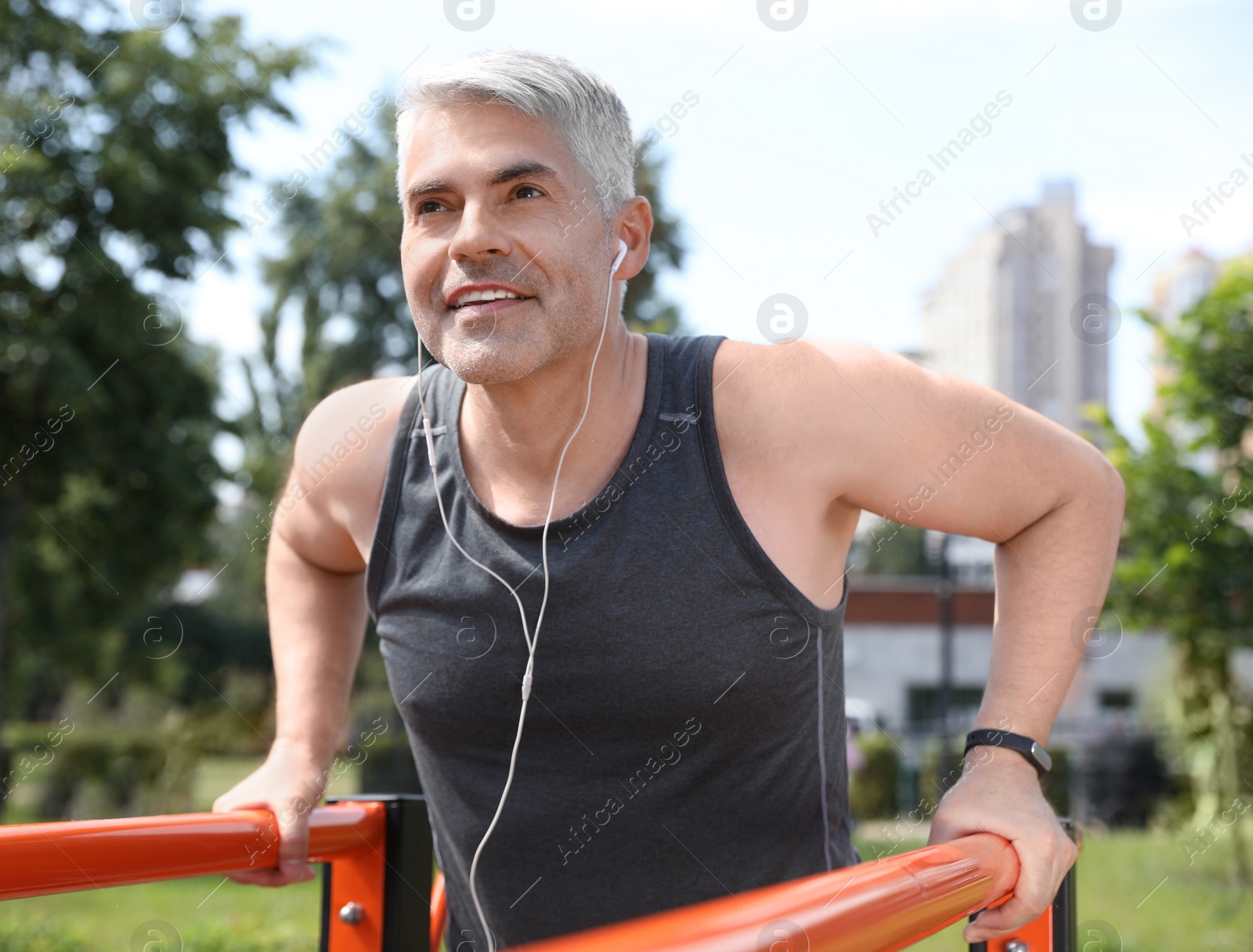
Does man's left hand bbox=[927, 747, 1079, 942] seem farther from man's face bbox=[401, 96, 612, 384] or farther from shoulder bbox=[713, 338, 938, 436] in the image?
man's face bbox=[401, 96, 612, 384]

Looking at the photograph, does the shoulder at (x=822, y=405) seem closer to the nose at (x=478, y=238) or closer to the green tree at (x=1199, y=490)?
the nose at (x=478, y=238)

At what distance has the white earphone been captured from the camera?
5.19 ft

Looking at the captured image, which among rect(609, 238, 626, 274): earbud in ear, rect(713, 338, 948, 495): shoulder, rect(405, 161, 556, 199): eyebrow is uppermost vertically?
rect(405, 161, 556, 199): eyebrow

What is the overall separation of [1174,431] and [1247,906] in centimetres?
293

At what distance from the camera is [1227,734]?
8.08 meters

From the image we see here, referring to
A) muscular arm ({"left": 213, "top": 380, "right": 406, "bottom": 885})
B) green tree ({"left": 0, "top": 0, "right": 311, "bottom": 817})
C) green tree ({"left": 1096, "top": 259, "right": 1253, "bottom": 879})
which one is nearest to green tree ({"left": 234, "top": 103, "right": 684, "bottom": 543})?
green tree ({"left": 0, "top": 0, "right": 311, "bottom": 817})

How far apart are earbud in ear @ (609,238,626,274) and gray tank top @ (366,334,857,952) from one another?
13 centimetres

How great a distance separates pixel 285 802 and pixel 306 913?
243 inches

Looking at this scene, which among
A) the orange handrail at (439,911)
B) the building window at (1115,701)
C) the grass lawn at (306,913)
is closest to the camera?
the orange handrail at (439,911)

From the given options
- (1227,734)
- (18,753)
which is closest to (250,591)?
(18,753)

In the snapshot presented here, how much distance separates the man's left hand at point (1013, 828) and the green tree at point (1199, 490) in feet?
20.7

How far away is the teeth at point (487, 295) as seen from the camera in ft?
5.22

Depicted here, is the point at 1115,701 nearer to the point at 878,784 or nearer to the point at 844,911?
the point at 878,784

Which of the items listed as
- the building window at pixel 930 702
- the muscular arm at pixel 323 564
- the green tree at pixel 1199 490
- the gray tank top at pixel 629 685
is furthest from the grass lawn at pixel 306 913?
the building window at pixel 930 702
